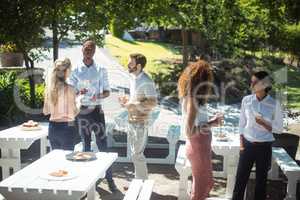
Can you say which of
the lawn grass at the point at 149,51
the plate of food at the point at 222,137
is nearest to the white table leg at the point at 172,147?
the plate of food at the point at 222,137

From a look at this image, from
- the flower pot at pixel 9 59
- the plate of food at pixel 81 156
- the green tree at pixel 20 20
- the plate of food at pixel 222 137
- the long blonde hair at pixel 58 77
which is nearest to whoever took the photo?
the plate of food at pixel 81 156

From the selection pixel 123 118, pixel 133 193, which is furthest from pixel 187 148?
pixel 123 118

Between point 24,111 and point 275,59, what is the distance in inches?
700

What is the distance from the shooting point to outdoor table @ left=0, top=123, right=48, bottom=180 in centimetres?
629

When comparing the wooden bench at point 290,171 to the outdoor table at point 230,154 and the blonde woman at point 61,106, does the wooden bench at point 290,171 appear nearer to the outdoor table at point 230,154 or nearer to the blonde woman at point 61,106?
the outdoor table at point 230,154

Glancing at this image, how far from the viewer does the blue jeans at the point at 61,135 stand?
19.5ft

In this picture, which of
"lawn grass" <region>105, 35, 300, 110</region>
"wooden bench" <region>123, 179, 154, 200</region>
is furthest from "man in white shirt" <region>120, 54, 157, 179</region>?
"lawn grass" <region>105, 35, 300, 110</region>

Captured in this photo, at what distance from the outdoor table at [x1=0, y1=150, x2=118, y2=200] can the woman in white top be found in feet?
3.17

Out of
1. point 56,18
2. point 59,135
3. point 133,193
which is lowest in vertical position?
point 133,193

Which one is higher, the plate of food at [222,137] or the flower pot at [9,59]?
the flower pot at [9,59]

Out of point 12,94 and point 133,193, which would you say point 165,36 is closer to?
point 12,94

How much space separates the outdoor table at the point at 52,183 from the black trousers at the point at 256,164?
158cm

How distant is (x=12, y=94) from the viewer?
1030 centimetres

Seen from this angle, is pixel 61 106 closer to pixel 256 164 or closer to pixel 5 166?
pixel 5 166
